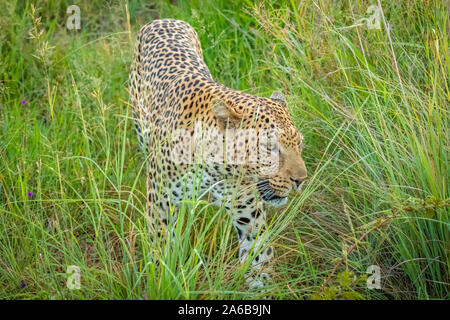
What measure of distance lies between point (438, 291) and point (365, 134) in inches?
42.1

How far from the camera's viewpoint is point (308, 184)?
358 centimetres

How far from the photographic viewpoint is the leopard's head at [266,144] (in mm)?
3467

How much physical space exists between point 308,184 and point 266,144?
14.4 inches

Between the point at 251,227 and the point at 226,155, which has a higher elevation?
the point at 226,155

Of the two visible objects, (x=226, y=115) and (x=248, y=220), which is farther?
(x=248, y=220)

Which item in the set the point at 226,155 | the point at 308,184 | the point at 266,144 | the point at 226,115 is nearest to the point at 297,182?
the point at 308,184

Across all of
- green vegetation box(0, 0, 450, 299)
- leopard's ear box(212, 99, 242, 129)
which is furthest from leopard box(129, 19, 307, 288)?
green vegetation box(0, 0, 450, 299)

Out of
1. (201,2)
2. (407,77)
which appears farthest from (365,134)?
(201,2)

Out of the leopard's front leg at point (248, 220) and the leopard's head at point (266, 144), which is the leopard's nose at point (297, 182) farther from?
the leopard's front leg at point (248, 220)

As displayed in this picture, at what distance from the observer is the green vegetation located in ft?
Result: 10.6

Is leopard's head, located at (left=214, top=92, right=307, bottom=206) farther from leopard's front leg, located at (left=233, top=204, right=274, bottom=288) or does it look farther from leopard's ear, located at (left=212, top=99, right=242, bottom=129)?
leopard's front leg, located at (left=233, top=204, right=274, bottom=288)

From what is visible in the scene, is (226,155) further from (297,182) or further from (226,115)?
(297,182)

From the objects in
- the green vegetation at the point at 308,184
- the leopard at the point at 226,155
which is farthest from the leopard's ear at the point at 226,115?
the green vegetation at the point at 308,184

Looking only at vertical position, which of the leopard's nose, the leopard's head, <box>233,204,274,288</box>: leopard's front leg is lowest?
<box>233,204,274,288</box>: leopard's front leg
